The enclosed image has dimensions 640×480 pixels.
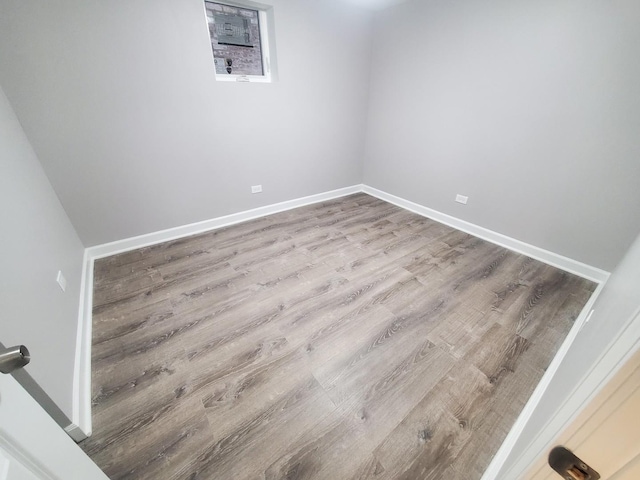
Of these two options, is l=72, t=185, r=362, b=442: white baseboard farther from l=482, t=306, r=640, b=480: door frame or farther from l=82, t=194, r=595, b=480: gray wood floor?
l=482, t=306, r=640, b=480: door frame

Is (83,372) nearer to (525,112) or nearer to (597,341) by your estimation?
(597,341)

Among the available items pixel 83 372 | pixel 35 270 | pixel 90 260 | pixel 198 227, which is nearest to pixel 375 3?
pixel 198 227

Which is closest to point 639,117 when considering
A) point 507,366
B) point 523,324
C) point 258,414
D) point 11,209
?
point 523,324

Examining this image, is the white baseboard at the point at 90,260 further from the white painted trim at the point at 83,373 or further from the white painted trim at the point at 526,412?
the white painted trim at the point at 526,412

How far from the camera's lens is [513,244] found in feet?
8.07

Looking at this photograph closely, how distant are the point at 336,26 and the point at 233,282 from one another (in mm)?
2935

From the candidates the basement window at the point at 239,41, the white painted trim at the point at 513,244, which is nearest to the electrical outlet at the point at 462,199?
the white painted trim at the point at 513,244

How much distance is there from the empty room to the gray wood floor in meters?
0.01

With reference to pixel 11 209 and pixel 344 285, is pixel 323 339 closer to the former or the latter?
pixel 344 285

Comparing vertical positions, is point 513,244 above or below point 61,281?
below

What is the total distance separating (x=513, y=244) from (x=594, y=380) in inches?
104

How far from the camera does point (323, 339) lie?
156cm

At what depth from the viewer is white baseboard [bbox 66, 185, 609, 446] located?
1.16 metres

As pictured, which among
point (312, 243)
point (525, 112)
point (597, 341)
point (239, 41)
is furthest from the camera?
point (312, 243)
